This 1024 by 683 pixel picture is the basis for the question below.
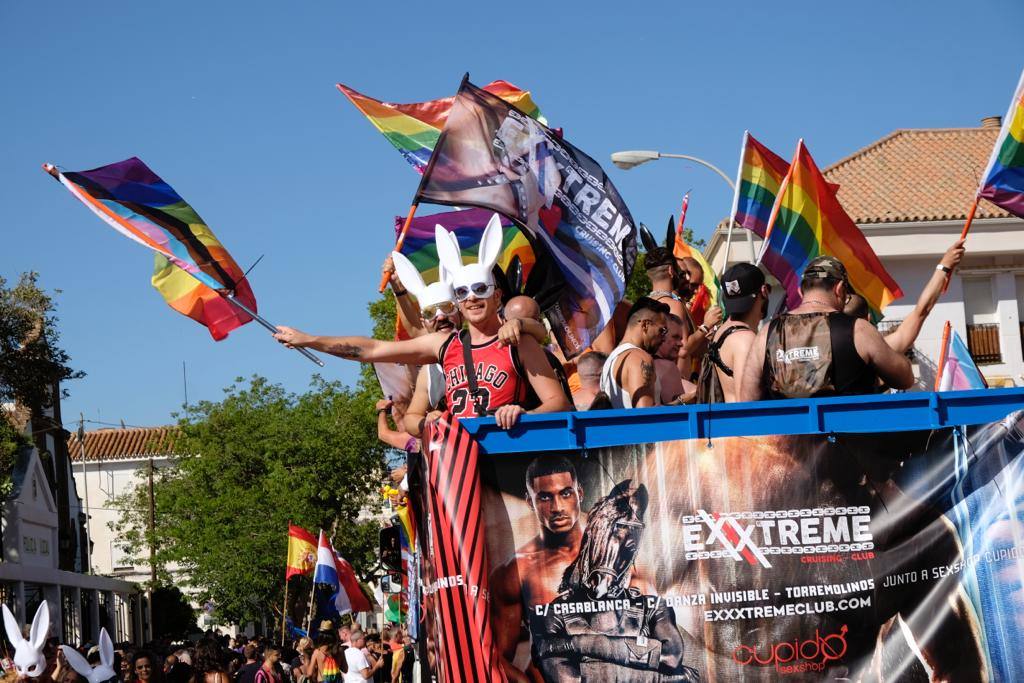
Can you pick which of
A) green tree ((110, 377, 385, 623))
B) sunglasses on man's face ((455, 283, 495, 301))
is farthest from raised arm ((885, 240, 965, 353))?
green tree ((110, 377, 385, 623))

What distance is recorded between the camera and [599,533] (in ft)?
19.3

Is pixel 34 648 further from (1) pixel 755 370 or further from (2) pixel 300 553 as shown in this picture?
(2) pixel 300 553

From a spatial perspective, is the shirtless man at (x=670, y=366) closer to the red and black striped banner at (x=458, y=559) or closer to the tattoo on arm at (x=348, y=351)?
the tattoo on arm at (x=348, y=351)

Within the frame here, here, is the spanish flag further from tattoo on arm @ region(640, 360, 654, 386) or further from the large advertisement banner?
the large advertisement banner

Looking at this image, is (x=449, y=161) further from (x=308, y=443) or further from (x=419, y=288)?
(x=308, y=443)

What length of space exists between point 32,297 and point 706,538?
3118 cm

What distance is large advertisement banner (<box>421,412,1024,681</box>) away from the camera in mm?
5812

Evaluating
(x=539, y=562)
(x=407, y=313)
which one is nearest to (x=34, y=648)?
(x=407, y=313)

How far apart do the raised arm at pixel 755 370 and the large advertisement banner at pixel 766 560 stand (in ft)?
2.99

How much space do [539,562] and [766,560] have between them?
95cm

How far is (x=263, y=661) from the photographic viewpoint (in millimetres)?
18922

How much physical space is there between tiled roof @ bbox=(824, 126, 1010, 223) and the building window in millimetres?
1800

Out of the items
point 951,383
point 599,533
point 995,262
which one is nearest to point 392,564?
point 951,383

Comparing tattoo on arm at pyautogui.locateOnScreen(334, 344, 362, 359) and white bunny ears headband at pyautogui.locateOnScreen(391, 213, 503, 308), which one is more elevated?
white bunny ears headband at pyautogui.locateOnScreen(391, 213, 503, 308)
